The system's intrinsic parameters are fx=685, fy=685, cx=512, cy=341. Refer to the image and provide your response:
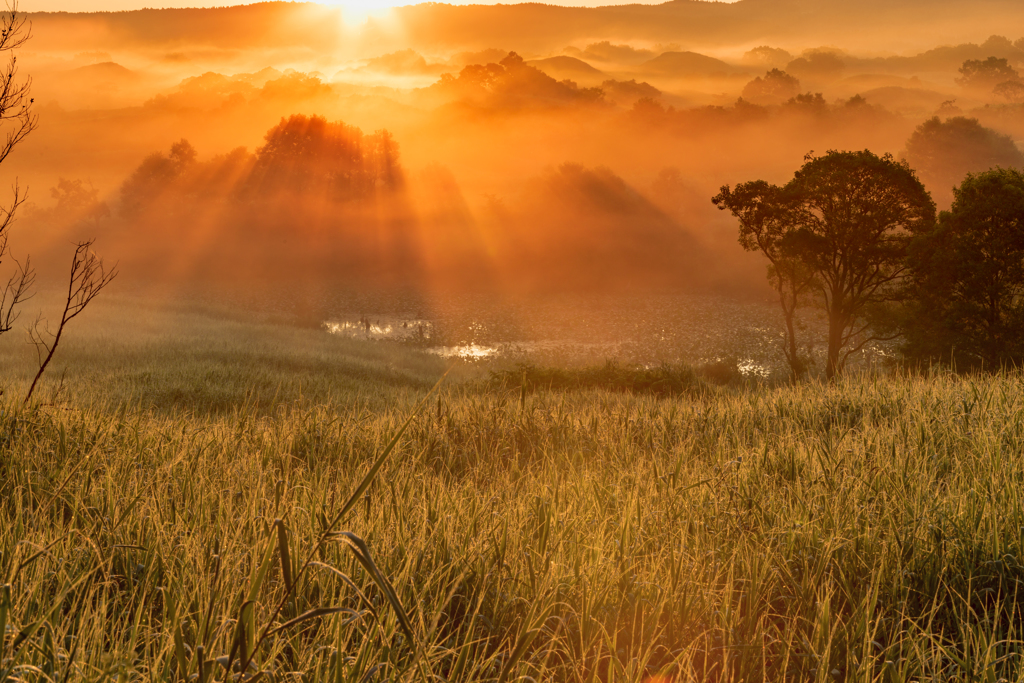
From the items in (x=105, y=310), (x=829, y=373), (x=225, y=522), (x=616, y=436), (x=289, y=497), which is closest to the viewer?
(x=225, y=522)

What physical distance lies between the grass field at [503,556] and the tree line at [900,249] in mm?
25666

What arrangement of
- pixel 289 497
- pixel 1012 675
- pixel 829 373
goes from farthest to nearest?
pixel 829 373, pixel 289 497, pixel 1012 675

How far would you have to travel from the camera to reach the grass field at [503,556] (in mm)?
3121

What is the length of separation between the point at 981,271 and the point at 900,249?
443 centimetres

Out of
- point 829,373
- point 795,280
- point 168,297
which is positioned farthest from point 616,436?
point 168,297

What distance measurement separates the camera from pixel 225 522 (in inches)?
186

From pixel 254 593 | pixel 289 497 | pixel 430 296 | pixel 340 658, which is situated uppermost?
pixel 254 593

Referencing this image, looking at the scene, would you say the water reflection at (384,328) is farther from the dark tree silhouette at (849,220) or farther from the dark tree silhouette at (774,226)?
the dark tree silhouette at (849,220)

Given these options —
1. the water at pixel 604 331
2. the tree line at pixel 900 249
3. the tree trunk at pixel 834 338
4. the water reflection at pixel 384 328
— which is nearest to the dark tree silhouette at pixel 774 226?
the tree line at pixel 900 249

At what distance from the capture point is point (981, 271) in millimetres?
29641

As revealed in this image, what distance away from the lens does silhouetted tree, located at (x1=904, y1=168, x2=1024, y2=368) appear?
29516mm

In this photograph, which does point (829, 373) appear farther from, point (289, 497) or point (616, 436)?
point (289, 497)

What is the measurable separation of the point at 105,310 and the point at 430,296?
44.8 metres

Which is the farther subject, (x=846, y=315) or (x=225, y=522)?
(x=846, y=315)
